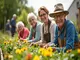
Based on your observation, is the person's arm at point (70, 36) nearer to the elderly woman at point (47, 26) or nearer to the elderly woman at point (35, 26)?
the elderly woman at point (47, 26)

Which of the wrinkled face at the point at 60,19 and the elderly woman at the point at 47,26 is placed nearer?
the wrinkled face at the point at 60,19

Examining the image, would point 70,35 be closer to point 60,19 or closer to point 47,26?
point 60,19

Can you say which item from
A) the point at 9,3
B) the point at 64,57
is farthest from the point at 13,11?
the point at 64,57

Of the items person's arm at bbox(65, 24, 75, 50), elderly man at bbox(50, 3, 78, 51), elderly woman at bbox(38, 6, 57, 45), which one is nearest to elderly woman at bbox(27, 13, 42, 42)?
elderly woman at bbox(38, 6, 57, 45)

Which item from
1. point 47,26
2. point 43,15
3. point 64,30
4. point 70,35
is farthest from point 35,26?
point 70,35

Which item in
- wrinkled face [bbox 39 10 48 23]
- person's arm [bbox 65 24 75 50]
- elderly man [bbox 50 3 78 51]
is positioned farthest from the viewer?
wrinkled face [bbox 39 10 48 23]

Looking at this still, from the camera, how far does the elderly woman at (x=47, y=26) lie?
588 cm

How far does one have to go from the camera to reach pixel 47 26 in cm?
614

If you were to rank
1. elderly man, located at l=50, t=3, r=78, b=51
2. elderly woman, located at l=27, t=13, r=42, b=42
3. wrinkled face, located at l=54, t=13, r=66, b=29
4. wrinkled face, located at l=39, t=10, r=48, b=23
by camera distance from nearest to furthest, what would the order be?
elderly man, located at l=50, t=3, r=78, b=51 < wrinkled face, located at l=54, t=13, r=66, b=29 < wrinkled face, located at l=39, t=10, r=48, b=23 < elderly woman, located at l=27, t=13, r=42, b=42

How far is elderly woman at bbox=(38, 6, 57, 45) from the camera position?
19.3 ft

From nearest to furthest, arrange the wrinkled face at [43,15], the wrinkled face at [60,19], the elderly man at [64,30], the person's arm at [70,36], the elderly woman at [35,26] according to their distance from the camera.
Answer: the person's arm at [70,36]
the elderly man at [64,30]
the wrinkled face at [60,19]
the wrinkled face at [43,15]
the elderly woman at [35,26]

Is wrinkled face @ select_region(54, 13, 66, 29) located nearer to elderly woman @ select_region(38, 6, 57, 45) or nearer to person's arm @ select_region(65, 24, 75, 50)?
person's arm @ select_region(65, 24, 75, 50)

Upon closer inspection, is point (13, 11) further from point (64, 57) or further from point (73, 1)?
point (64, 57)

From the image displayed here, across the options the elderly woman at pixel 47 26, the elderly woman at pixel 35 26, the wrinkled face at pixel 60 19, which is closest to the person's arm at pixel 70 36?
the wrinkled face at pixel 60 19
